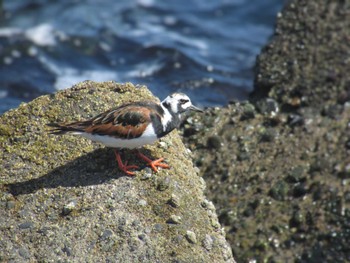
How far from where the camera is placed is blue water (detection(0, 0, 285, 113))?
1334cm

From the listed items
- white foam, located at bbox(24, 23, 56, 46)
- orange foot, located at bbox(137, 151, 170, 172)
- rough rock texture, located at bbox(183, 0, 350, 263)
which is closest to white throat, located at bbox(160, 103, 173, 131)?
orange foot, located at bbox(137, 151, 170, 172)

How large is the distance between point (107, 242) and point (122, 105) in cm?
159

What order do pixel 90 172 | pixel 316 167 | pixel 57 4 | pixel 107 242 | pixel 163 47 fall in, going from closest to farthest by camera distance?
pixel 107 242
pixel 90 172
pixel 316 167
pixel 163 47
pixel 57 4

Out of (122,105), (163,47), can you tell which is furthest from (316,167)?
(163,47)

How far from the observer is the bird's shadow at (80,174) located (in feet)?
22.1

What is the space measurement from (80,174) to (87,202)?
414mm

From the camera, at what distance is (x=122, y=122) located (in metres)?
6.92

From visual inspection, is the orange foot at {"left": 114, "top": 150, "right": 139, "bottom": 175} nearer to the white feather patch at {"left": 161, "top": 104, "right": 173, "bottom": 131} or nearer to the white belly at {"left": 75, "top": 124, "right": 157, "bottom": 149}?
the white belly at {"left": 75, "top": 124, "right": 157, "bottom": 149}

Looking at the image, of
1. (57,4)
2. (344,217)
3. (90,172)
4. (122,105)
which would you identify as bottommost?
(57,4)

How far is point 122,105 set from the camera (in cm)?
719

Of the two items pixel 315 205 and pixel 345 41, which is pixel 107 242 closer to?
pixel 315 205

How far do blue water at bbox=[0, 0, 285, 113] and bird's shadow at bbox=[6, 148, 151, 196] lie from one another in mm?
4549

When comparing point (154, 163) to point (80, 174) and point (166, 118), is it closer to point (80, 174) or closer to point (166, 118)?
point (166, 118)

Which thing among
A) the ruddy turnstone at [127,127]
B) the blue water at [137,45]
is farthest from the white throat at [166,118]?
the blue water at [137,45]
